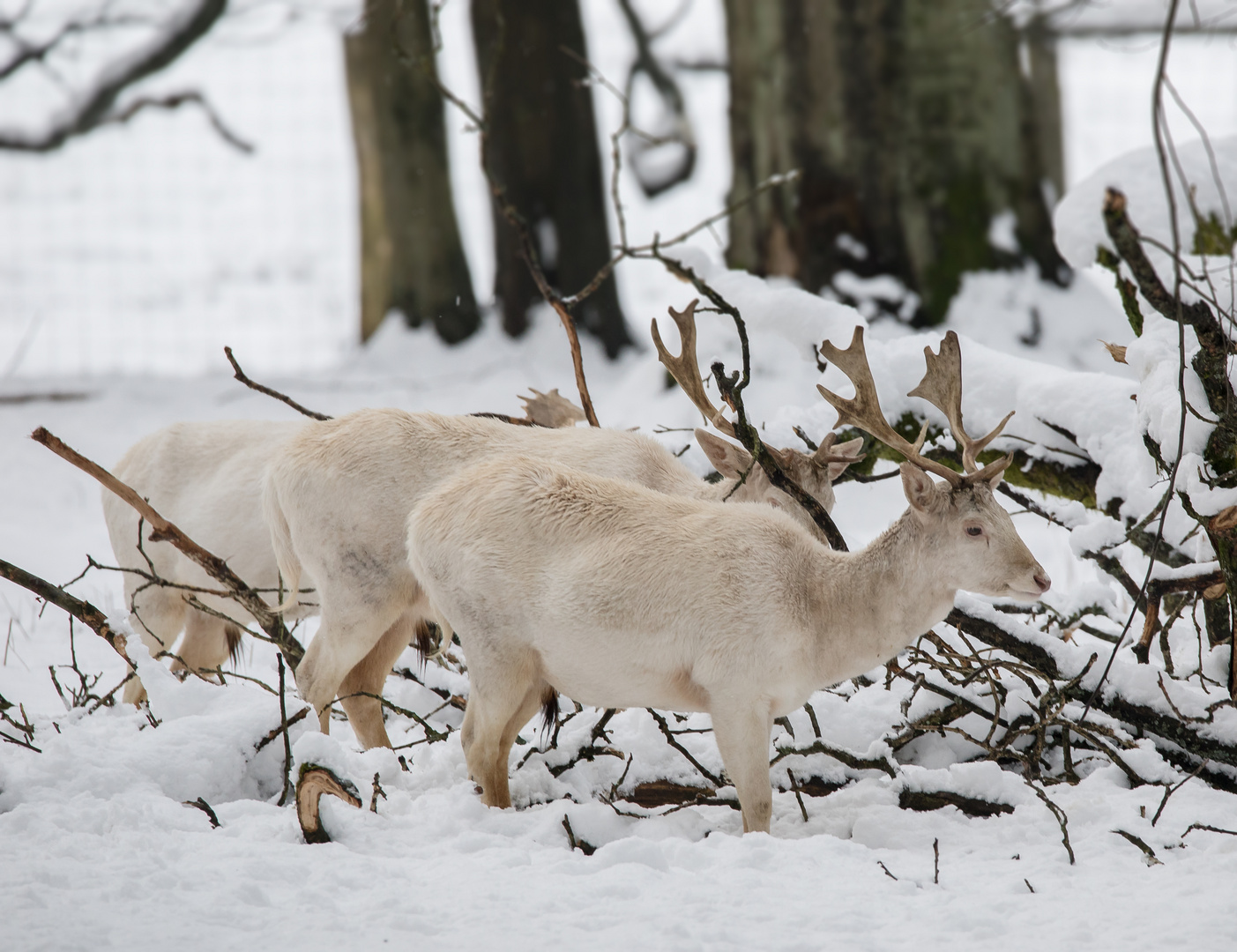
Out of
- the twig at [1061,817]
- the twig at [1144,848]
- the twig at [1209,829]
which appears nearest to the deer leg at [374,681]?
the twig at [1061,817]

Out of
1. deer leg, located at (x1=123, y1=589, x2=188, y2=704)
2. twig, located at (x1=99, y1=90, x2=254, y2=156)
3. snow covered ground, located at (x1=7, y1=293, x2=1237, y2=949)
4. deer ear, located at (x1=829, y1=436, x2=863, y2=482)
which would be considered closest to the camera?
snow covered ground, located at (x1=7, y1=293, x2=1237, y2=949)

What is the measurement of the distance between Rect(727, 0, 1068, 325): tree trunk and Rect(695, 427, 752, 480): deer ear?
18.7 ft

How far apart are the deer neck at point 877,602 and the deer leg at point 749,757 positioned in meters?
0.33

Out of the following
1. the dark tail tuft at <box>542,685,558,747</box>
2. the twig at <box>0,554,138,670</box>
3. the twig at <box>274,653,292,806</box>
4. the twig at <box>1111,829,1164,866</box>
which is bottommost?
the twig at <box>1111,829,1164,866</box>

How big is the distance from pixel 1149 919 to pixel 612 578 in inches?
71.0

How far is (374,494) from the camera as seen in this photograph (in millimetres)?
4965

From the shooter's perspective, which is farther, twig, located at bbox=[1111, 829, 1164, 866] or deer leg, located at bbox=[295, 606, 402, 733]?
deer leg, located at bbox=[295, 606, 402, 733]

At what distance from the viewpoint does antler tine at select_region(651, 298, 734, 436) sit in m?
4.87

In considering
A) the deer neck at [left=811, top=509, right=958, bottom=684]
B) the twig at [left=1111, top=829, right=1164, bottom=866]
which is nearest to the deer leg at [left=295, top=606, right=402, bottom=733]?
the deer neck at [left=811, top=509, right=958, bottom=684]

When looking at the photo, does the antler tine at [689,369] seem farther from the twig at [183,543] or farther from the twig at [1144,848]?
the twig at [1144,848]

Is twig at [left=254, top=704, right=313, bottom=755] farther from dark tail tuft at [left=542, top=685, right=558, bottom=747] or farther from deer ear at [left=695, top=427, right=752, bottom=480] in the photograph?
deer ear at [left=695, top=427, right=752, bottom=480]

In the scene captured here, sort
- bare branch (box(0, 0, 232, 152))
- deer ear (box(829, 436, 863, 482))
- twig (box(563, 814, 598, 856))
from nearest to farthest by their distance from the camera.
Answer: twig (box(563, 814, 598, 856))
deer ear (box(829, 436, 863, 482))
bare branch (box(0, 0, 232, 152))

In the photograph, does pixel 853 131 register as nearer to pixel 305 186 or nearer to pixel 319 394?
pixel 319 394

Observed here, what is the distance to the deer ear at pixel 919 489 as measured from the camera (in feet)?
14.0
